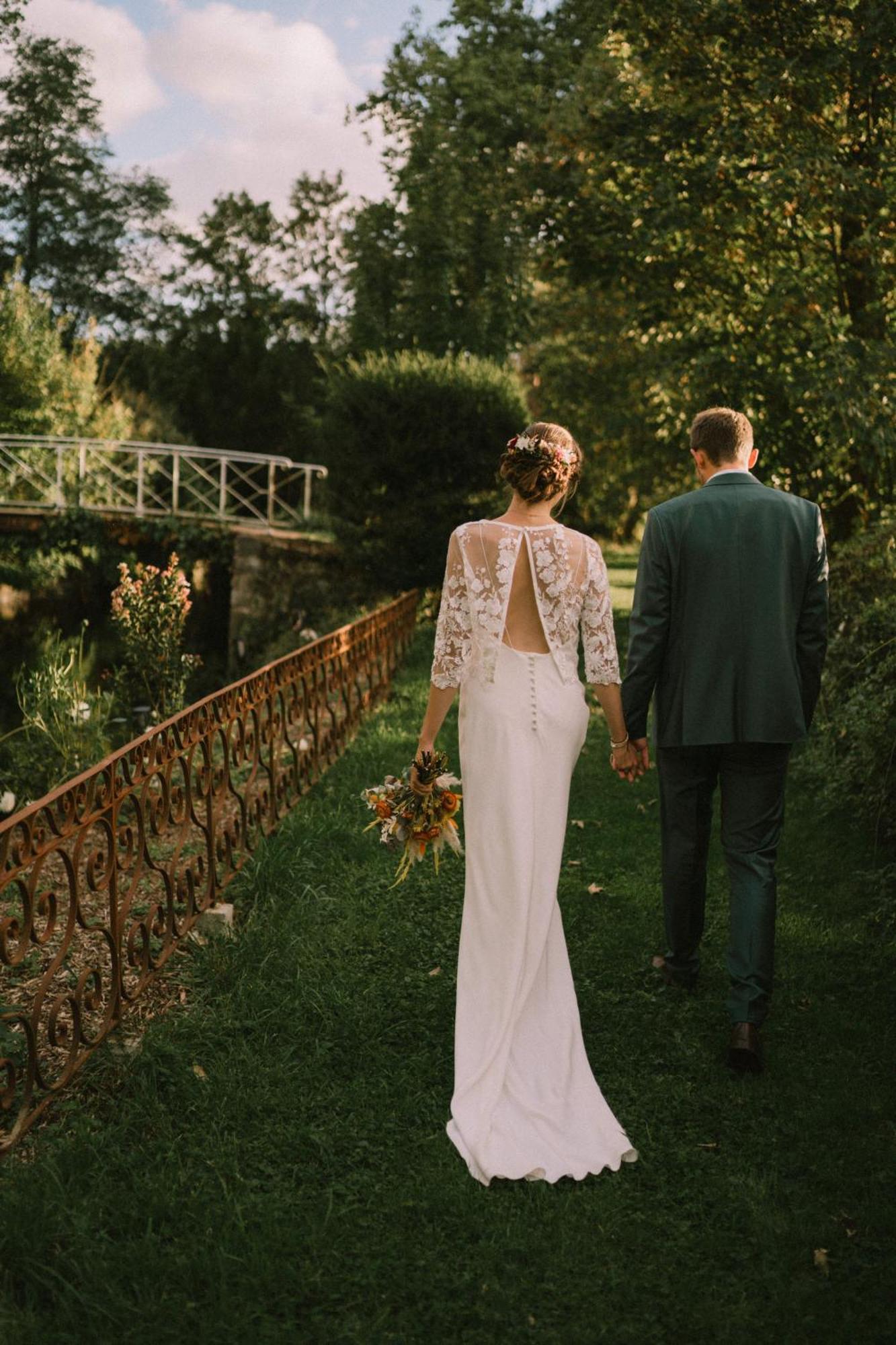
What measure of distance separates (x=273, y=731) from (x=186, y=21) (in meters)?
15.5

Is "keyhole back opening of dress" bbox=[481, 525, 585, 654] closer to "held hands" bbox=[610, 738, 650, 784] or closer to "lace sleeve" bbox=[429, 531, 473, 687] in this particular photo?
"lace sleeve" bbox=[429, 531, 473, 687]

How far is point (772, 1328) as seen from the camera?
251 centimetres

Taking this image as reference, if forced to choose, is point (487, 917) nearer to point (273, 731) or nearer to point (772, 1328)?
point (772, 1328)

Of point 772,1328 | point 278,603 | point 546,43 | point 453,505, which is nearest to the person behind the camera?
point 772,1328

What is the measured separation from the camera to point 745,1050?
3635 millimetres

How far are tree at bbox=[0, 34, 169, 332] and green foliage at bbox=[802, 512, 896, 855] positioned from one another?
31.9m

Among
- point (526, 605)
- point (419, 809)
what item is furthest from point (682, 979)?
point (526, 605)

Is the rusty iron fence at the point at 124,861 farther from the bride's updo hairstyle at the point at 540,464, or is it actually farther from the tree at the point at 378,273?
the tree at the point at 378,273

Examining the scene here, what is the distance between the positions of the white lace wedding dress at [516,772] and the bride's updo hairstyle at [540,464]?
0.45 ft

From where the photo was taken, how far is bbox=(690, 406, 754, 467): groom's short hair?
13.1ft

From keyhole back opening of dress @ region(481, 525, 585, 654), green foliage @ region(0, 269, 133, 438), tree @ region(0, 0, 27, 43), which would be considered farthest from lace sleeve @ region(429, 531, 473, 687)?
green foliage @ region(0, 269, 133, 438)

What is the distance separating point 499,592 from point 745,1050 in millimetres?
1719

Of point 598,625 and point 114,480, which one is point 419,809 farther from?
point 114,480

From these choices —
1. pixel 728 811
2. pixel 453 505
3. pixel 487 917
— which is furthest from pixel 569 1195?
pixel 453 505
